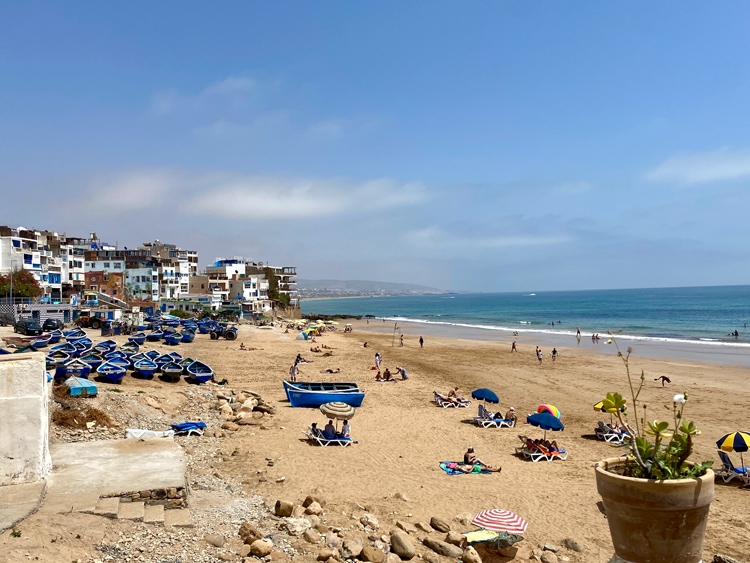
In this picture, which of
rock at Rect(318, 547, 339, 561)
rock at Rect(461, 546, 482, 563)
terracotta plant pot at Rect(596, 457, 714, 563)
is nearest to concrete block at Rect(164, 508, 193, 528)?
rock at Rect(318, 547, 339, 561)

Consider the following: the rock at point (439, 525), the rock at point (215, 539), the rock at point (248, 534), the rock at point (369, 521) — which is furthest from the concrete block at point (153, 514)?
the rock at point (439, 525)

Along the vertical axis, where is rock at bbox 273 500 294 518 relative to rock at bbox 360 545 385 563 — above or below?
above

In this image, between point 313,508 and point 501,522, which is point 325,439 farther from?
point 501,522

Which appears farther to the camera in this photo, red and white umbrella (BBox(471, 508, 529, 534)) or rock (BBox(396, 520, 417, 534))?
rock (BBox(396, 520, 417, 534))

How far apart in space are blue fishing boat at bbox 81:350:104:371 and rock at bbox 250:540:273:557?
19.9 metres

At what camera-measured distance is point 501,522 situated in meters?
10.2

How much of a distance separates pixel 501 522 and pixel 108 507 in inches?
258

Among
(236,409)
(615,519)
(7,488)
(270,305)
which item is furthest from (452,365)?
(270,305)

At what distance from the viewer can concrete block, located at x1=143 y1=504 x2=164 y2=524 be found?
341 inches

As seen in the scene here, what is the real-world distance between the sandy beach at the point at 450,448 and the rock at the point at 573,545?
0.11 meters

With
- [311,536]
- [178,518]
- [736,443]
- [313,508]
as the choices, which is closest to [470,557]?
[311,536]

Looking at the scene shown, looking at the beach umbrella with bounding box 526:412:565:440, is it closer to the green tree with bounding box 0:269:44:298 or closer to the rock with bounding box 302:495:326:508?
the rock with bounding box 302:495:326:508

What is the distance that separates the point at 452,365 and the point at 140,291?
6029cm

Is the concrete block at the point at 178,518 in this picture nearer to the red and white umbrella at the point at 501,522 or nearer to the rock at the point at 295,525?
the rock at the point at 295,525
